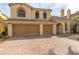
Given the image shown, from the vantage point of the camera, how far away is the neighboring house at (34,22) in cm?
598

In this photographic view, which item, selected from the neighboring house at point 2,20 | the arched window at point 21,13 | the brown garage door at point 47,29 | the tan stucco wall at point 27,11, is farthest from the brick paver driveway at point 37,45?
the arched window at point 21,13

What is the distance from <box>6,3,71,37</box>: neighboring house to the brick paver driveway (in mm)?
400

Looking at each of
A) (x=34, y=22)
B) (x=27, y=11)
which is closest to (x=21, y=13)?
(x=27, y=11)

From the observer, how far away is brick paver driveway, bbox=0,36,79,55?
17.1 ft

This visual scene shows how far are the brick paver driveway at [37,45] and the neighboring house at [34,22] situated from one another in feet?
1.31

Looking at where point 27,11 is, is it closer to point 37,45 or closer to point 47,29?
point 47,29

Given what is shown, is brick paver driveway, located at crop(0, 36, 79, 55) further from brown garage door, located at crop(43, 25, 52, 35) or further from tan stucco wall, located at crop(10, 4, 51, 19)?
tan stucco wall, located at crop(10, 4, 51, 19)

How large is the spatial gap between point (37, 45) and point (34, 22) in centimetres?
117

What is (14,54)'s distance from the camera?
511 cm

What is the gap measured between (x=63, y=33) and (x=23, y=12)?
2171 millimetres

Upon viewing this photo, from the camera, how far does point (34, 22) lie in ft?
20.4

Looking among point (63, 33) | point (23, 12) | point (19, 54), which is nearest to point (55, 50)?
point (63, 33)

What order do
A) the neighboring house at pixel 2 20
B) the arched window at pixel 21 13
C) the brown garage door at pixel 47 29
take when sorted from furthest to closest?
the arched window at pixel 21 13
the brown garage door at pixel 47 29
the neighboring house at pixel 2 20

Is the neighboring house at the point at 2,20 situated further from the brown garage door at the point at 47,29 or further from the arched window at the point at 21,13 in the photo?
the brown garage door at the point at 47,29
